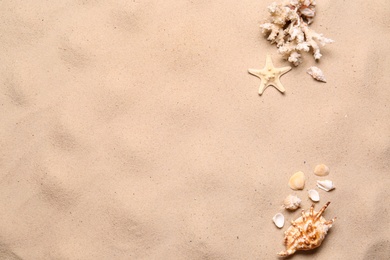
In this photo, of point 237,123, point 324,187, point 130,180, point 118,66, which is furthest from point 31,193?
point 324,187

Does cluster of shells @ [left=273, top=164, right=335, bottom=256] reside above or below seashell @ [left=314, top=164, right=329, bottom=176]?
below

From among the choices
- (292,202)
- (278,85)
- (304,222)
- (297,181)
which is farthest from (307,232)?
(278,85)

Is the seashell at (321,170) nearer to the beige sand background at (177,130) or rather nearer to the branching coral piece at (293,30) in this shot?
the beige sand background at (177,130)

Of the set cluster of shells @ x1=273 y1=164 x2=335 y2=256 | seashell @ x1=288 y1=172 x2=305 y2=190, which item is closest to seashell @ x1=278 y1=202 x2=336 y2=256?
cluster of shells @ x1=273 y1=164 x2=335 y2=256

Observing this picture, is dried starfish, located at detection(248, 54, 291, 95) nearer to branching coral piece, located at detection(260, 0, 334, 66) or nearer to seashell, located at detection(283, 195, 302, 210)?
branching coral piece, located at detection(260, 0, 334, 66)

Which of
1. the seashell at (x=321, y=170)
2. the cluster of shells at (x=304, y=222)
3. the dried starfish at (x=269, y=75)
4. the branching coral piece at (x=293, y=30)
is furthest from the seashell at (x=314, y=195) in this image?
the branching coral piece at (x=293, y=30)

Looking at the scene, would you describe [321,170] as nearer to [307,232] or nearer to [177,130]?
[307,232]

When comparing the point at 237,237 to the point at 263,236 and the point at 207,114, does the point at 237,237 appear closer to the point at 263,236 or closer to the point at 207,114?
the point at 263,236
